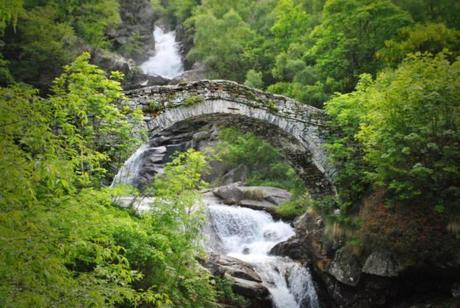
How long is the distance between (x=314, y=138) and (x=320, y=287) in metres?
4.11

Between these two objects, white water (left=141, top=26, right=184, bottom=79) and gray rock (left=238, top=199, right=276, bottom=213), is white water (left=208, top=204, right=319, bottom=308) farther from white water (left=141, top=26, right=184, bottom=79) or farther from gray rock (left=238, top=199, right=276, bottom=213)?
white water (left=141, top=26, right=184, bottom=79)

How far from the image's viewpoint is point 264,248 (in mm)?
14648

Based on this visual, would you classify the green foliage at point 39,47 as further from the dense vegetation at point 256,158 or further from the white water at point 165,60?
the white water at point 165,60

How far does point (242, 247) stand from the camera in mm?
14867

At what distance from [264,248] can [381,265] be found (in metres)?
5.79

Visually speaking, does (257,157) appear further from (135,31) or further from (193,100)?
(135,31)

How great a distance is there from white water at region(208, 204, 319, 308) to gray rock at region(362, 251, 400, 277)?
8.89 ft

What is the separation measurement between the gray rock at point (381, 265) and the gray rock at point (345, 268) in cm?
63

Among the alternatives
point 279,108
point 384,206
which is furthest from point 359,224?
point 279,108

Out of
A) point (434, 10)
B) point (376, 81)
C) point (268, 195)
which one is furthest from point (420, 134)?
point (268, 195)

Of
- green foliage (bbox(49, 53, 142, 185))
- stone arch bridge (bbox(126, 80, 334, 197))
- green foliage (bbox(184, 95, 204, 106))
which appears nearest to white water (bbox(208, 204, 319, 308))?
stone arch bridge (bbox(126, 80, 334, 197))

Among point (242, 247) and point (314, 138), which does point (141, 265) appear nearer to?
point (314, 138)

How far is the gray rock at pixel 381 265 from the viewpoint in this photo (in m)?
9.10

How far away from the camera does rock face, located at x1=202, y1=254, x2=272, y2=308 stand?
10.7 meters
